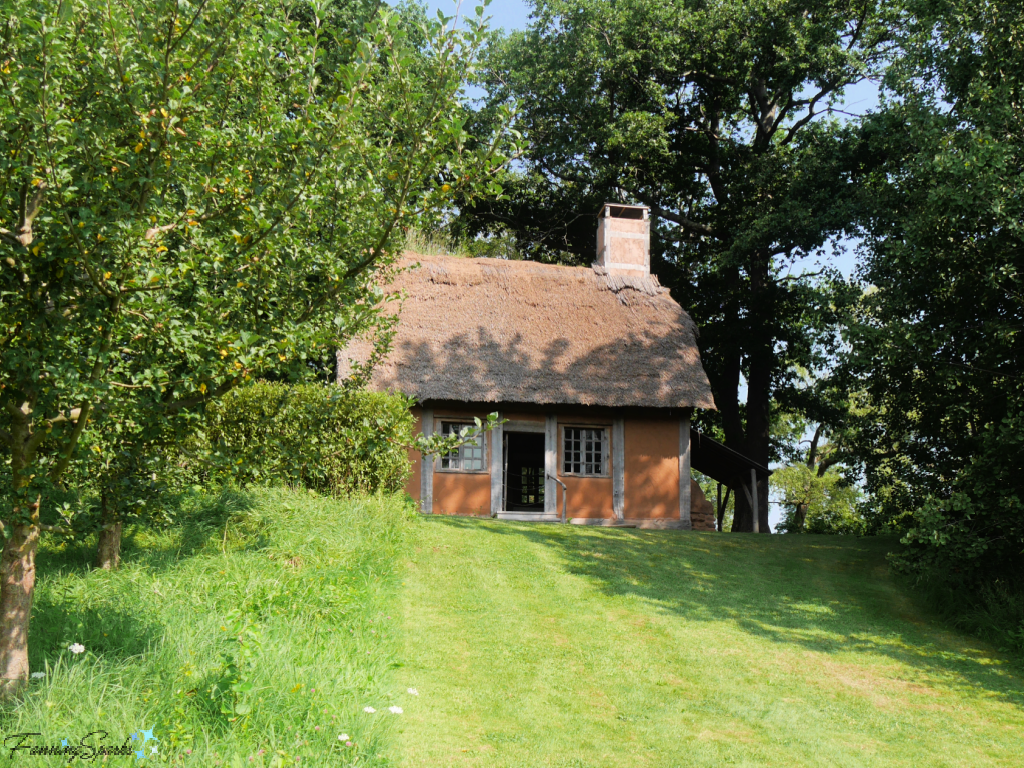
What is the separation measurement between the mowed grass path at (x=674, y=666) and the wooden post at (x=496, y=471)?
3761 millimetres

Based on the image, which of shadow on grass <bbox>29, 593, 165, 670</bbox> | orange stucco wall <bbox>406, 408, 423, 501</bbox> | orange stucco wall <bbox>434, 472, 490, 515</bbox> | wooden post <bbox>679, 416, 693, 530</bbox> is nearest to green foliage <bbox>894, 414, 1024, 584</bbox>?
wooden post <bbox>679, 416, 693, 530</bbox>

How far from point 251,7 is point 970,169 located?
785 centimetres

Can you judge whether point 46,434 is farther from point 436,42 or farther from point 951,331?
point 951,331

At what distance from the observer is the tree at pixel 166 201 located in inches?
166

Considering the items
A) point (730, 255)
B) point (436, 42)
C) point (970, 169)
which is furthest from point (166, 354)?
point (730, 255)

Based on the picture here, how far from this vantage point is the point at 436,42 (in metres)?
4.75

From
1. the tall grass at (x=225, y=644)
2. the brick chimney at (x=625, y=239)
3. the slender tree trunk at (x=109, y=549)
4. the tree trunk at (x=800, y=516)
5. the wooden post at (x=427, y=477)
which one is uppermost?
the brick chimney at (x=625, y=239)

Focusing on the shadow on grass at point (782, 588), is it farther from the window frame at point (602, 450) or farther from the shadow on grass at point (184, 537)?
the shadow on grass at point (184, 537)

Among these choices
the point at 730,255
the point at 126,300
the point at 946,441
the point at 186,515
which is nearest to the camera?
the point at 126,300

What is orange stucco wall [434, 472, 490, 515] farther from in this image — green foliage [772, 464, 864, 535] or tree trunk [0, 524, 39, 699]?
green foliage [772, 464, 864, 535]

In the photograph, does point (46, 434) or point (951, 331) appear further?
point (951, 331)

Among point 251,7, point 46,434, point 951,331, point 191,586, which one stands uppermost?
point 251,7

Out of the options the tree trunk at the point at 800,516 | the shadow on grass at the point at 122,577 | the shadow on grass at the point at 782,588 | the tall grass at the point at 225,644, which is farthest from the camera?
the tree trunk at the point at 800,516

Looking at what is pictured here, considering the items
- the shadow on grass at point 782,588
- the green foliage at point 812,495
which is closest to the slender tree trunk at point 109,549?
the shadow on grass at point 782,588
